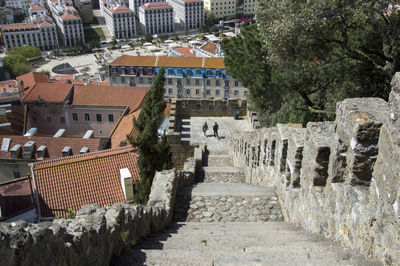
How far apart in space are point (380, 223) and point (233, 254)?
60.0 inches

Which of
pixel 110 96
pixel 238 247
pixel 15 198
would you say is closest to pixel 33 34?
pixel 110 96

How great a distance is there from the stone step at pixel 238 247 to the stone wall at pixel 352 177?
9.2 inches

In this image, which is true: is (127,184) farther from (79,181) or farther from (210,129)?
(210,129)

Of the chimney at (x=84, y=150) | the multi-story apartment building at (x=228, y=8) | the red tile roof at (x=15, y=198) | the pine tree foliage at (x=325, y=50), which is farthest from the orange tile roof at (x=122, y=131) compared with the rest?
the multi-story apartment building at (x=228, y=8)

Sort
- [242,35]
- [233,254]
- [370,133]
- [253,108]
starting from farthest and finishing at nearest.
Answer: [253,108]
[242,35]
[233,254]
[370,133]

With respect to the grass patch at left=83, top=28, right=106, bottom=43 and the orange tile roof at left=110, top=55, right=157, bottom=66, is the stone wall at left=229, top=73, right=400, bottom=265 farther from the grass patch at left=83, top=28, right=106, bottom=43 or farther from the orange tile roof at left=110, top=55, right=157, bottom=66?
the grass patch at left=83, top=28, right=106, bottom=43

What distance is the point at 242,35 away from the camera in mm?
15797

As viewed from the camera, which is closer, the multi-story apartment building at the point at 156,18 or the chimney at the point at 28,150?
the chimney at the point at 28,150

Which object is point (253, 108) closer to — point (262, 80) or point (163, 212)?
point (262, 80)

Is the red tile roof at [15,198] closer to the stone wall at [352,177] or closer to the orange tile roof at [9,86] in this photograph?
the stone wall at [352,177]

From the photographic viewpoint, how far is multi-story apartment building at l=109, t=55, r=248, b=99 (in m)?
42.6

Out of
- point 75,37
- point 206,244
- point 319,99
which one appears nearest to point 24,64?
point 75,37

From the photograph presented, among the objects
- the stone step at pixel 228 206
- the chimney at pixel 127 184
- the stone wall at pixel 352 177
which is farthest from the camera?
the chimney at pixel 127 184

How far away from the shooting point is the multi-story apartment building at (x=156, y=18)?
10314cm
